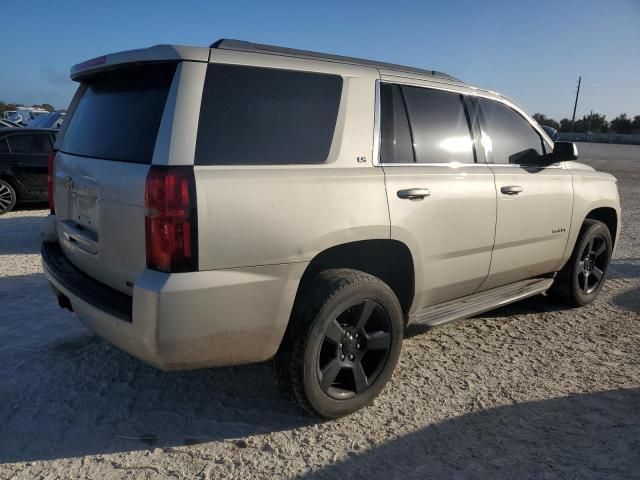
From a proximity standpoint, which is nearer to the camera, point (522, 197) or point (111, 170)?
point (111, 170)

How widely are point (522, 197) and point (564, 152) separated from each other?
2.21 feet

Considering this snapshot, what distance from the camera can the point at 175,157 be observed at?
234 cm

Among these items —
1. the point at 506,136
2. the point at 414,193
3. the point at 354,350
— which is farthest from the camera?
the point at 506,136

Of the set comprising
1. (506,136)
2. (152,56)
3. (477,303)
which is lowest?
(477,303)

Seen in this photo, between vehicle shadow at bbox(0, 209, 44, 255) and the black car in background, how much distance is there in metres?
0.40

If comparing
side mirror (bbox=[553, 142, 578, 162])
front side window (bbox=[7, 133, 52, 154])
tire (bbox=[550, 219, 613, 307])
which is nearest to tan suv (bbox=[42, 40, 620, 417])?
side mirror (bbox=[553, 142, 578, 162])

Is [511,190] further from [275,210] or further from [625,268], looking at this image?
[625,268]

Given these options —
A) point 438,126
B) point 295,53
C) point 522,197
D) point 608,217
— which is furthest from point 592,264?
point 295,53

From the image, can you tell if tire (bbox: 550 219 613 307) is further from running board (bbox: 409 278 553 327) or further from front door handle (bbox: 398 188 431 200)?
front door handle (bbox: 398 188 431 200)

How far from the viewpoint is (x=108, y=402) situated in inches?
120

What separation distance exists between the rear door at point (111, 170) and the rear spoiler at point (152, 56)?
0.04 m

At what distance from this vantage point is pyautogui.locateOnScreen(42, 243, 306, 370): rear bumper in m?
2.33

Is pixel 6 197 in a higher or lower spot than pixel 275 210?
lower

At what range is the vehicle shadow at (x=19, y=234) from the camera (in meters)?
6.65
